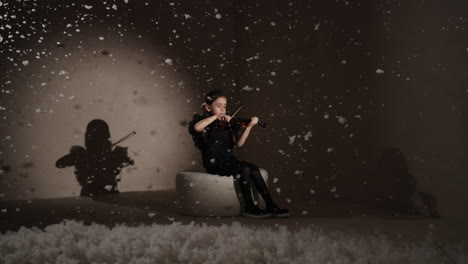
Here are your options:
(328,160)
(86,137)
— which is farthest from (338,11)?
(86,137)

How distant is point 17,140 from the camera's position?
4.21m

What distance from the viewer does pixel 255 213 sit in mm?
3162

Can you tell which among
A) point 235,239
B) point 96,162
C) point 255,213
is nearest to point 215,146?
point 255,213

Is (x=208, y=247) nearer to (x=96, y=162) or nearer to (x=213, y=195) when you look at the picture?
(x=213, y=195)

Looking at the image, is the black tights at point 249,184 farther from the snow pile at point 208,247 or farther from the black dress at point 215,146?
the snow pile at point 208,247

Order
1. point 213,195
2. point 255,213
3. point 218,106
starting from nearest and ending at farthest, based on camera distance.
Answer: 1. point 255,213
2. point 213,195
3. point 218,106

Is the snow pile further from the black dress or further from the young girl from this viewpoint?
the black dress

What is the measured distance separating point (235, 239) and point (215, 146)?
1.08 metres

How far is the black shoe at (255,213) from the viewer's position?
314 cm

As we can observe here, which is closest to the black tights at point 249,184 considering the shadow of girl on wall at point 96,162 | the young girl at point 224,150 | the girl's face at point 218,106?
the young girl at point 224,150

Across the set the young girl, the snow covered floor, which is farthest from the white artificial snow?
the young girl

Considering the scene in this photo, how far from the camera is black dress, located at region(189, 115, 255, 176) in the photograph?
3379mm

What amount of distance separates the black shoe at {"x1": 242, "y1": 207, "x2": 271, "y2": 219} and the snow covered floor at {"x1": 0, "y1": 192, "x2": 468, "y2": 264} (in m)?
0.04

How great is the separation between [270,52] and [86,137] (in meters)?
1.81
